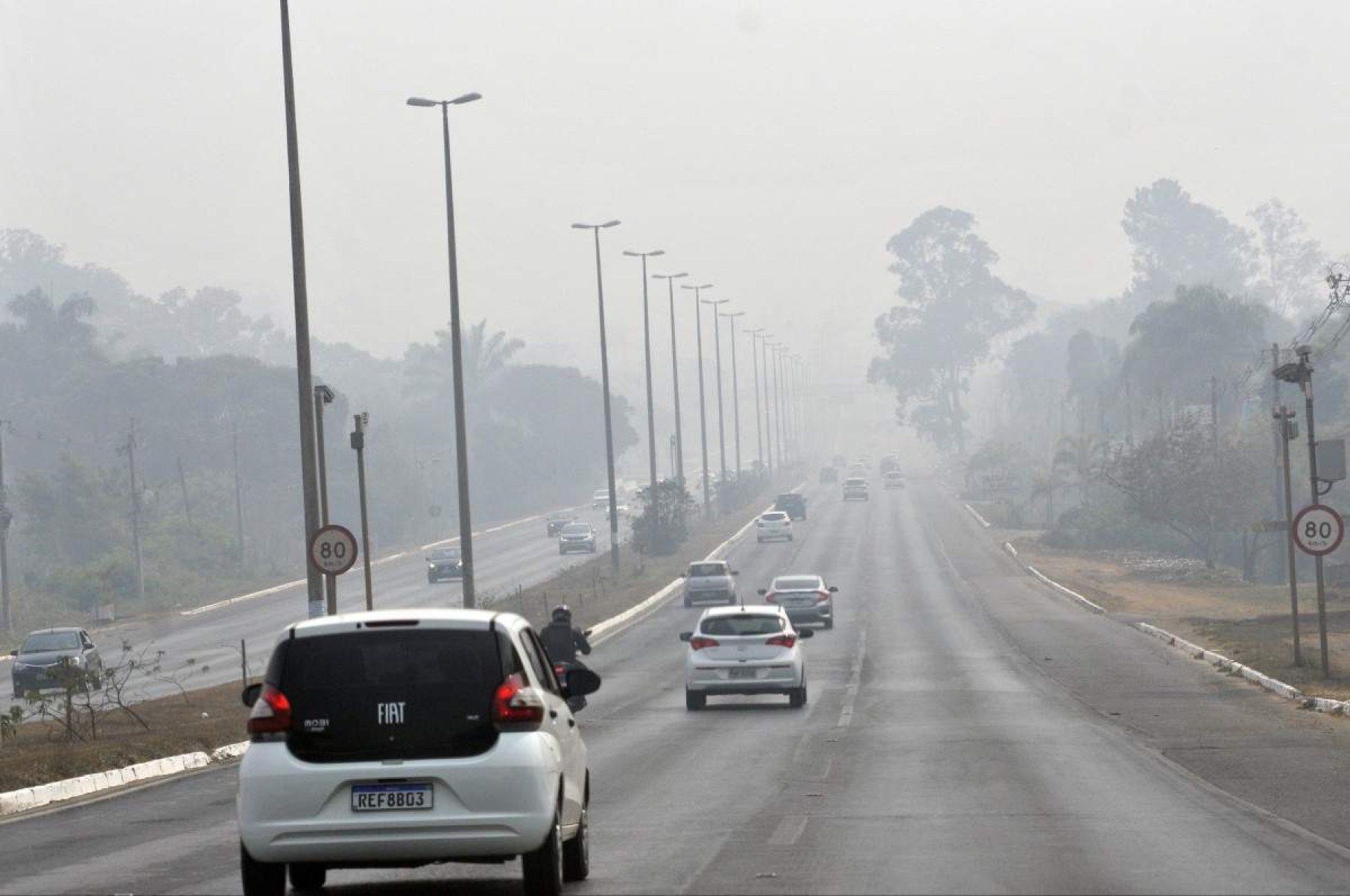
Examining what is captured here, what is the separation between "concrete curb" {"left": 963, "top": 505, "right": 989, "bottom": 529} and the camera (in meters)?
117

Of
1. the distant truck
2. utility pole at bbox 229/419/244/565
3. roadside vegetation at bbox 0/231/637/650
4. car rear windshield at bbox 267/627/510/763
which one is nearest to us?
car rear windshield at bbox 267/627/510/763

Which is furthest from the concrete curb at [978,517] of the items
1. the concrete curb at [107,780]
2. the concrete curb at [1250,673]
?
the concrete curb at [107,780]

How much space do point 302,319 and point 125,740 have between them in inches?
285

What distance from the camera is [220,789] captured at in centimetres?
2223

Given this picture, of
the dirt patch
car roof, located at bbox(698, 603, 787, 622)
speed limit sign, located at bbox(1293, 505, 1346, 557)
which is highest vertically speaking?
speed limit sign, located at bbox(1293, 505, 1346, 557)

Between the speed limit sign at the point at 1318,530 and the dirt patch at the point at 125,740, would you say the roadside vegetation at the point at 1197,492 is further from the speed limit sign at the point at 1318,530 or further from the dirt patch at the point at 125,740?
the dirt patch at the point at 125,740

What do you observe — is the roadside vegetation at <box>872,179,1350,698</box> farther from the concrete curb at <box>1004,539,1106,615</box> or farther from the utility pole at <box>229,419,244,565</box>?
the utility pole at <box>229,419,244,565</box>

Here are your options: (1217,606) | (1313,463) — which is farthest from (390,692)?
(1217,606)

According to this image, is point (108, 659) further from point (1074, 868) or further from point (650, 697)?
point (1074, 868)

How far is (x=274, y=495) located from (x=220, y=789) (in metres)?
106

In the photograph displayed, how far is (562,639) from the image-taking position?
2920 centimetres

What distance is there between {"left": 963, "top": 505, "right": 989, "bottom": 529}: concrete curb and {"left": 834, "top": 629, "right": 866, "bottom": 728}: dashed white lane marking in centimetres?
6209

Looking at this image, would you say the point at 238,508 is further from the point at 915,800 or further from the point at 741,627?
the point at 915,800

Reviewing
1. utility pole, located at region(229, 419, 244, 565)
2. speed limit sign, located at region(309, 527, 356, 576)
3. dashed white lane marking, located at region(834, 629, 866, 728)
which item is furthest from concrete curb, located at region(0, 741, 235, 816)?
utility pole, located at region(229, 419, 244, 565)
